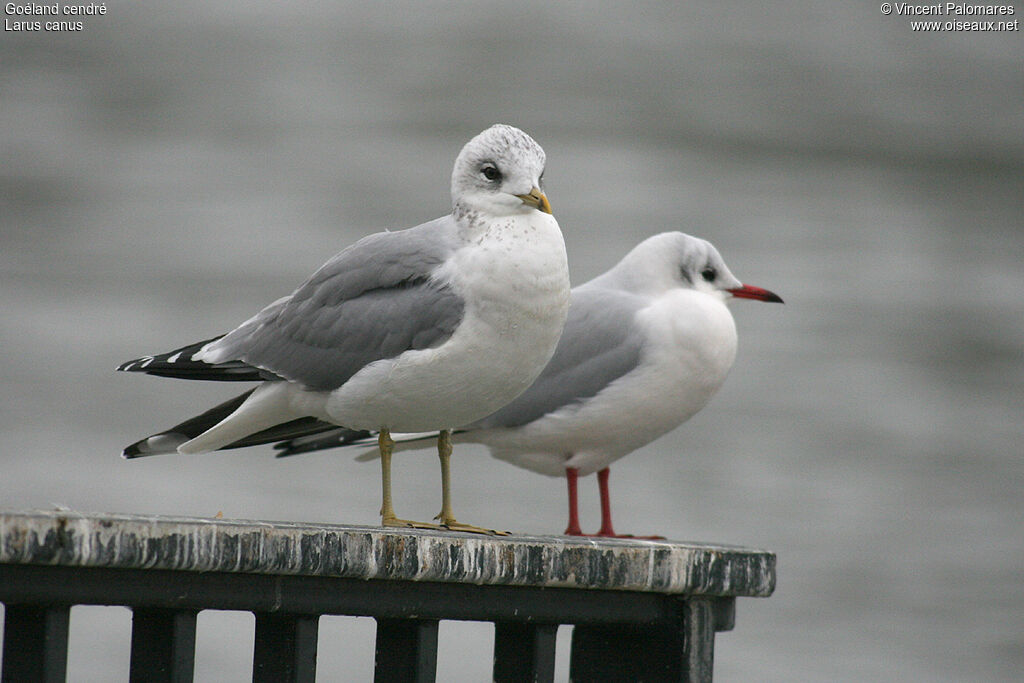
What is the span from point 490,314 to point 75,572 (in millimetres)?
1221

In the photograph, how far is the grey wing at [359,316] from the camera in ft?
8.52

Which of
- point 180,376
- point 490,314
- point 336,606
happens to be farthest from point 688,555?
point 180,376

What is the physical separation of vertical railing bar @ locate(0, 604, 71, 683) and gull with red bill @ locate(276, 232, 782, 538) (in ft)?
7.79

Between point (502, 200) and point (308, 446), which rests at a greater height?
point (502, 200)

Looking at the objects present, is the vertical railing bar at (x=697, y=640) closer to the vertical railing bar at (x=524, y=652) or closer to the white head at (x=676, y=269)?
the vertical railing bar at (x=524, y=652)

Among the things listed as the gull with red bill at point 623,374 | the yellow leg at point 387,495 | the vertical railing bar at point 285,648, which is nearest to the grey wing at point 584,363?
the gull with red bill at point 623,374

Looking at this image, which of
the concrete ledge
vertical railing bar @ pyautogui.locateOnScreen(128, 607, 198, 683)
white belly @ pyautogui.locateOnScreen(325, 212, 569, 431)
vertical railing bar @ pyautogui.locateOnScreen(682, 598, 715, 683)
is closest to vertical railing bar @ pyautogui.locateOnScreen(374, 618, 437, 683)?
the concrete ledge

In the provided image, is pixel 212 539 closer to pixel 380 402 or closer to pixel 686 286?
pixel 380 402

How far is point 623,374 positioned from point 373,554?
2.36 m

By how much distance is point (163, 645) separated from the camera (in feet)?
4.92

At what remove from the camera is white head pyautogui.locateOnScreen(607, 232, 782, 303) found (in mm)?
4148

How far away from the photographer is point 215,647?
7.57 meters

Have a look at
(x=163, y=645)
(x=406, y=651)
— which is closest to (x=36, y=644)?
(x=163, y=645)

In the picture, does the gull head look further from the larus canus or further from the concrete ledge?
the concrete ledge
